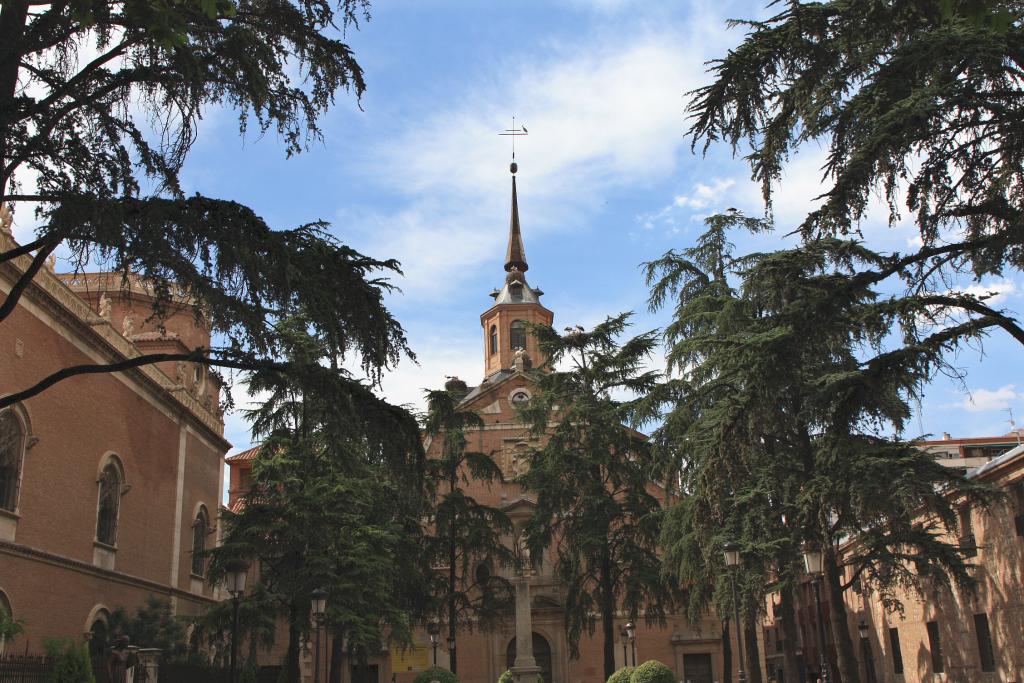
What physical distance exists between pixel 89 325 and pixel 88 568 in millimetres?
5937

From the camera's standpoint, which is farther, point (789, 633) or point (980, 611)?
point (980, 611)

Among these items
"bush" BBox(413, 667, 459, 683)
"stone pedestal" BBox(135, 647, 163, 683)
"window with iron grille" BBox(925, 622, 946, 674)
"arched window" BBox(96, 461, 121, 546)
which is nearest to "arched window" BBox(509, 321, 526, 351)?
"window with iron grille" BBox(925, 622, 946, 674)

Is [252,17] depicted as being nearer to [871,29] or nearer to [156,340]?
[871,29]

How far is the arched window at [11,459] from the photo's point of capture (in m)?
20.1

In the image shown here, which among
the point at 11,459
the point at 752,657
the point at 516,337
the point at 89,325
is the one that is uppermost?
the point at 516,337

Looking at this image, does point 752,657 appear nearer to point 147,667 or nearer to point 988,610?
point 988,610

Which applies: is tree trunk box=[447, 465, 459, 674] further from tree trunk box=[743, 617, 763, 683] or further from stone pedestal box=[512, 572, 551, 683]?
tree trunk box=[743, 617, 763, 683]

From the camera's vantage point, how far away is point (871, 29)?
9.79m

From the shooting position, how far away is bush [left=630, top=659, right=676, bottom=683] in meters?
20.6

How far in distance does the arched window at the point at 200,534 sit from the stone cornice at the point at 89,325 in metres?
3.05

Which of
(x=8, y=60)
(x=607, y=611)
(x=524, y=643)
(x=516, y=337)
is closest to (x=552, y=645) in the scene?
(x=607, y=611)

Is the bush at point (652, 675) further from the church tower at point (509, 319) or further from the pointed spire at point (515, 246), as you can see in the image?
the pointed spire at point (515, 246)

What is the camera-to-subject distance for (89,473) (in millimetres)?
24172

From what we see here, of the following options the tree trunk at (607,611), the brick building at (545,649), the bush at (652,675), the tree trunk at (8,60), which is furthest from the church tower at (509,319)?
the tree trunk at (8,60)
